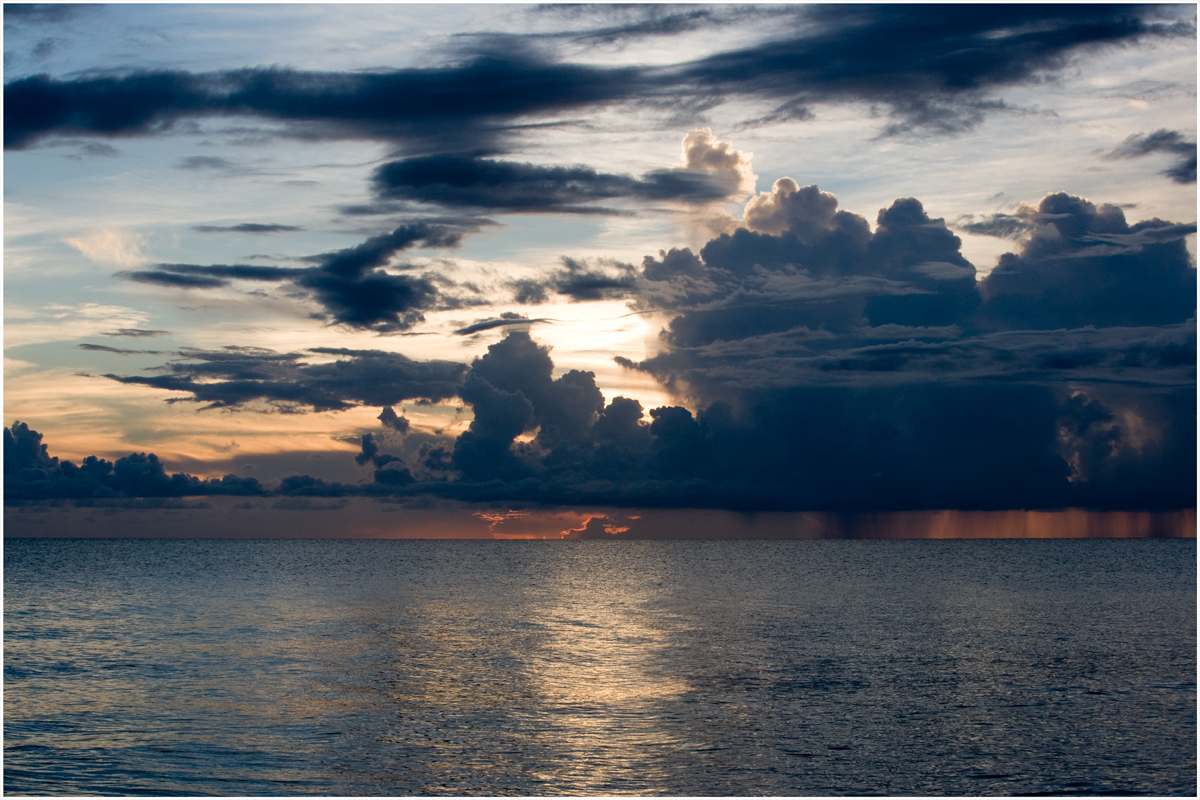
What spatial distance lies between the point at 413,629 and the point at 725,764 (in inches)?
1730

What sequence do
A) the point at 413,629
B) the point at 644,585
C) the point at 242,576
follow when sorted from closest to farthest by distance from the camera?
1. the point at 413,629
2. the point at 644,585
3. the point at 242,576

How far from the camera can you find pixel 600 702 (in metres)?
40.7

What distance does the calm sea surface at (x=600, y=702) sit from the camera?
3005 centimetres

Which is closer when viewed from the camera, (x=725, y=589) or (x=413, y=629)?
(x=413, y=629)

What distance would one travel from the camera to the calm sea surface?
30.0 m

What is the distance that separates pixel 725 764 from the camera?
30.9m

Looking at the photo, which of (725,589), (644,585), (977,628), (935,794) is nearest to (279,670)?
(935,794)

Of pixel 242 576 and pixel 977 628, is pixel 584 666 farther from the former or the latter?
pixel 242 576

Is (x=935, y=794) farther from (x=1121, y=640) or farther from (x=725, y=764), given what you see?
(x=1121, y=640)

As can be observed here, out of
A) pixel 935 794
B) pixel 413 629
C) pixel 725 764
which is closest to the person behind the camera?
pixel 935 794

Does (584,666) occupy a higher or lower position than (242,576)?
higher

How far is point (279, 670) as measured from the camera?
48906 mm

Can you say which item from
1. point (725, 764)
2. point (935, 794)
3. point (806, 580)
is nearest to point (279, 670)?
point (725, 764)

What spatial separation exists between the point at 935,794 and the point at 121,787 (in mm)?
25682
